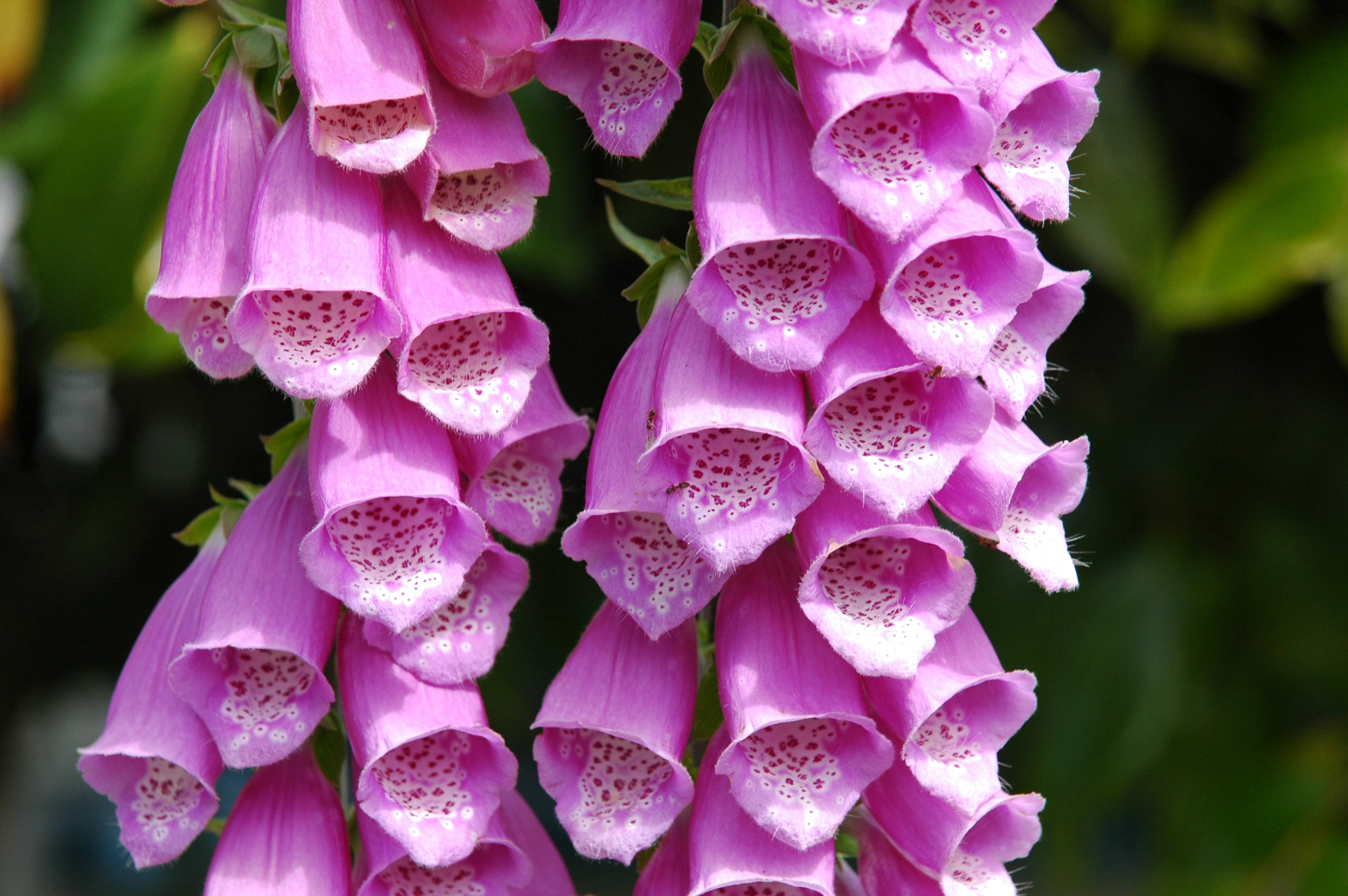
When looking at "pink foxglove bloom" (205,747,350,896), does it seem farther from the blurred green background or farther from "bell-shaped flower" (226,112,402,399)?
the blurred green background

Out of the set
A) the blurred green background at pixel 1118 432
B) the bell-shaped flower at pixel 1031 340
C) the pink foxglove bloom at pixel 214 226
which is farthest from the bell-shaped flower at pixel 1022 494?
the blurred green background at pixel 1118 432

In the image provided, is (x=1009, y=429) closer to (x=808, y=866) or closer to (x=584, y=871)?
(x=808, y=866)

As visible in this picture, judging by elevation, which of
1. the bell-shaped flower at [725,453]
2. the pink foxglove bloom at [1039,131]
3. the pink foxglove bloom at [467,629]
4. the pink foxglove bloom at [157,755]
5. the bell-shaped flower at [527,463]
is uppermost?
the pink foxglove bloom at [1039,131]

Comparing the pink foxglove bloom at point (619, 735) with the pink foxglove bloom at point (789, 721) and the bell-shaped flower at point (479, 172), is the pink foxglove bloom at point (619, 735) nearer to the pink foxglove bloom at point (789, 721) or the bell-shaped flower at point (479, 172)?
the pink foxglove bloom at point (789, 721)

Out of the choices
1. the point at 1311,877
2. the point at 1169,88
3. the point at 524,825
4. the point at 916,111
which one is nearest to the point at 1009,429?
the point at 916,111

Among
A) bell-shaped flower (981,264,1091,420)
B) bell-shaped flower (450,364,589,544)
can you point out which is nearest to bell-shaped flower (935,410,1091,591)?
bell-shaped flower (981,264,1091,420)
